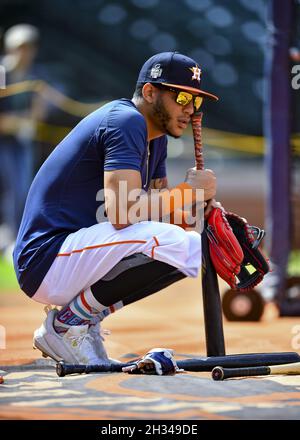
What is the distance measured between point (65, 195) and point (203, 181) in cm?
58

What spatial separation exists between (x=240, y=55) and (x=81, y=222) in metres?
13.6

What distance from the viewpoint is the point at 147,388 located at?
3104 millimetres

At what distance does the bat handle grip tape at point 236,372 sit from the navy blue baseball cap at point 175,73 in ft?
3.80

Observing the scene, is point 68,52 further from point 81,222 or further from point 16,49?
point 81,222

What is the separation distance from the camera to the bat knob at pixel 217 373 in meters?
3.29

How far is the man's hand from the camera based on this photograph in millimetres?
3688

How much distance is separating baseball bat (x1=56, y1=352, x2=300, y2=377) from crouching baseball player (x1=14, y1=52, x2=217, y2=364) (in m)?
0.18

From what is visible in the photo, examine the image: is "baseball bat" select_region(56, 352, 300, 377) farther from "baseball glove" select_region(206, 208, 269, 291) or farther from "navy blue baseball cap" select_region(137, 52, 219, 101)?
"navy blue baseball cap" select_region(137, 52, 219, 101)

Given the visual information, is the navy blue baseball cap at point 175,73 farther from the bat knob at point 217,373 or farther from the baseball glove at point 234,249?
the bat knob at point 217,373

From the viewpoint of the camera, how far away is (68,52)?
16.2m

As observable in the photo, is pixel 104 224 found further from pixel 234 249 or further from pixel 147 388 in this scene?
pixel 147 388
